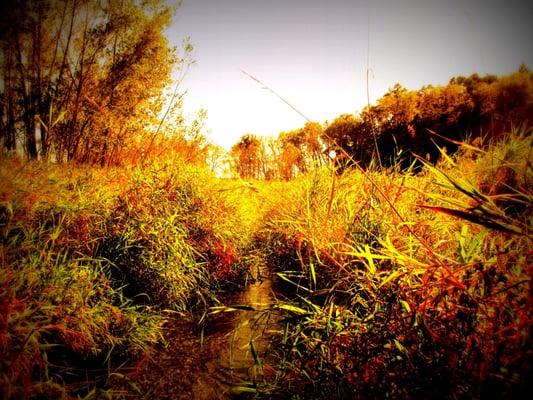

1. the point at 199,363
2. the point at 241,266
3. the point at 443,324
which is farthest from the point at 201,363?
the point at 443,324

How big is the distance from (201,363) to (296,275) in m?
1.23

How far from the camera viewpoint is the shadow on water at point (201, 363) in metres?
2.05

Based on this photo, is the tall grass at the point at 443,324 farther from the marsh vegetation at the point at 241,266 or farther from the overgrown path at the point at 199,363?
the overgrown path at the point at 199,363

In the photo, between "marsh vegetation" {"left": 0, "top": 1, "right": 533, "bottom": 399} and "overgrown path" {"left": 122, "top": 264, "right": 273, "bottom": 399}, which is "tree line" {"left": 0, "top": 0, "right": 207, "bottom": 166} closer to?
Answer: "marsh vegetation" {"left": 0, "top": 1, "right": 533, "bottom": 399}

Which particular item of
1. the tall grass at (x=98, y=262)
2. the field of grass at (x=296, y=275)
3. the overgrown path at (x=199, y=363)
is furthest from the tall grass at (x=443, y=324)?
the tall grass at (x=98, y=262)

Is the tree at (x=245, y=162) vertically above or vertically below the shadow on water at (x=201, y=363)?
above

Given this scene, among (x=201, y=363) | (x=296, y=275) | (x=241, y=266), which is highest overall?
(x=296, y=275)

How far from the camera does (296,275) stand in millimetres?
2844

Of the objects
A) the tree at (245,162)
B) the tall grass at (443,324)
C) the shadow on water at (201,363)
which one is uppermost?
the tree at (245,162)

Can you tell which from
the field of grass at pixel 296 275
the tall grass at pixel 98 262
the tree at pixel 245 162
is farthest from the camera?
the tree at pixel 245 162

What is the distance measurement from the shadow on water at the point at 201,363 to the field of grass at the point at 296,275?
0.54 ft

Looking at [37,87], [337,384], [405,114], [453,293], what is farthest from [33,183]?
[405,114]

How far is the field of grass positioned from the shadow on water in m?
0.16

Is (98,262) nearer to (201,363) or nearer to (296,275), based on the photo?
(201,363)
